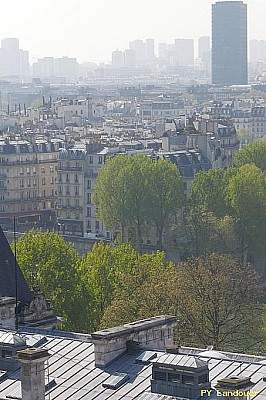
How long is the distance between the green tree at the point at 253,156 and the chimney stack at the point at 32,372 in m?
78.2

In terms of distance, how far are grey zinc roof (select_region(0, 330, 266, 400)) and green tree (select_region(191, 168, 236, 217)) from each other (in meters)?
55.9

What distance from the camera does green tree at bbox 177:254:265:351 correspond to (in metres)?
46.8

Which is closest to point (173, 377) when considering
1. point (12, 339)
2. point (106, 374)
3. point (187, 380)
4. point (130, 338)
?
point (187, 380)

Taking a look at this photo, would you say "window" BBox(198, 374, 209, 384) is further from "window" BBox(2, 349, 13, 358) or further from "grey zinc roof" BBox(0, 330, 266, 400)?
→ "window" BBox(2, 349, 13, 358)

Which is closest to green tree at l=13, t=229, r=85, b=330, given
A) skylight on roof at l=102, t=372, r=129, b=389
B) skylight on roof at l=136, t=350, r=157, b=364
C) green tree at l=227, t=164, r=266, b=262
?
skylight on roof at l=136, t=350, r=157, b=364

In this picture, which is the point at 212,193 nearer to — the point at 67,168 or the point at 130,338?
the point at 67,168

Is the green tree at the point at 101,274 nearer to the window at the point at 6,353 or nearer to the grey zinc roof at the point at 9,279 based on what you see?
the grey zinc roof at the point at 9,279

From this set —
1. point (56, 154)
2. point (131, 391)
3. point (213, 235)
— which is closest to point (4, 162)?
point (56, 154)

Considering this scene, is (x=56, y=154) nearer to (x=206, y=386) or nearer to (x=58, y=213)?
(x=58, y=213)

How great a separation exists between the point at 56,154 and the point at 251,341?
2522 inches

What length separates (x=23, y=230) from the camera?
103188mm

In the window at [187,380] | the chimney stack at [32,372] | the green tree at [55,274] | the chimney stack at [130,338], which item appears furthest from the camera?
the green tree at [55,274]

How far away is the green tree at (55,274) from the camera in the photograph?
1874 inches

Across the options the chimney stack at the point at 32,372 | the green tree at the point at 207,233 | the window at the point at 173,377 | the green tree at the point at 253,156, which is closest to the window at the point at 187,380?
the window at the point at 173,377
